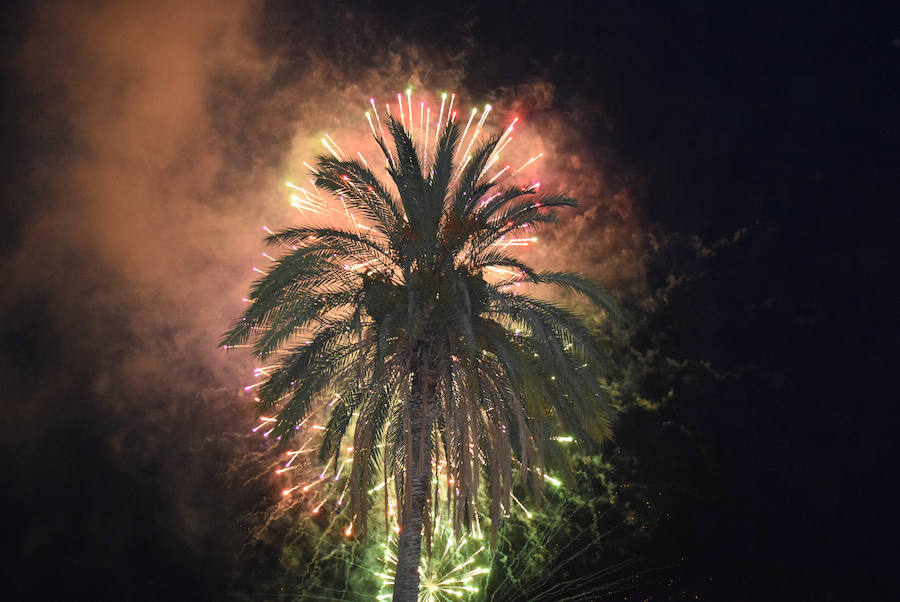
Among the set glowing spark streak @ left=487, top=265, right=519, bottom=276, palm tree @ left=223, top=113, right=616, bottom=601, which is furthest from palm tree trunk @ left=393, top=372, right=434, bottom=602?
glowing spark streak @ left=487, top=265, right=519, bottom=276

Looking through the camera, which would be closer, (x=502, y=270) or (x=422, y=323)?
(x=422, y=323)

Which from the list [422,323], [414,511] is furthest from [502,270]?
[414,511]

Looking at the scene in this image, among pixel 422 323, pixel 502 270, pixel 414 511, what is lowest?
pixel 414 511

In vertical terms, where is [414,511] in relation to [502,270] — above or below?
below

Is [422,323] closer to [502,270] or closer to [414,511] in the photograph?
[502,270]

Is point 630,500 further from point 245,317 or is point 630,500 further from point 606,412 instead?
point 245,317

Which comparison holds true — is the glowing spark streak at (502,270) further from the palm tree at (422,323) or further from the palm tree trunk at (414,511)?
the palm tree trunk at (414,511)

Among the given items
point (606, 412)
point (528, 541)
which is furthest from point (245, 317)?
point (528, 541)
